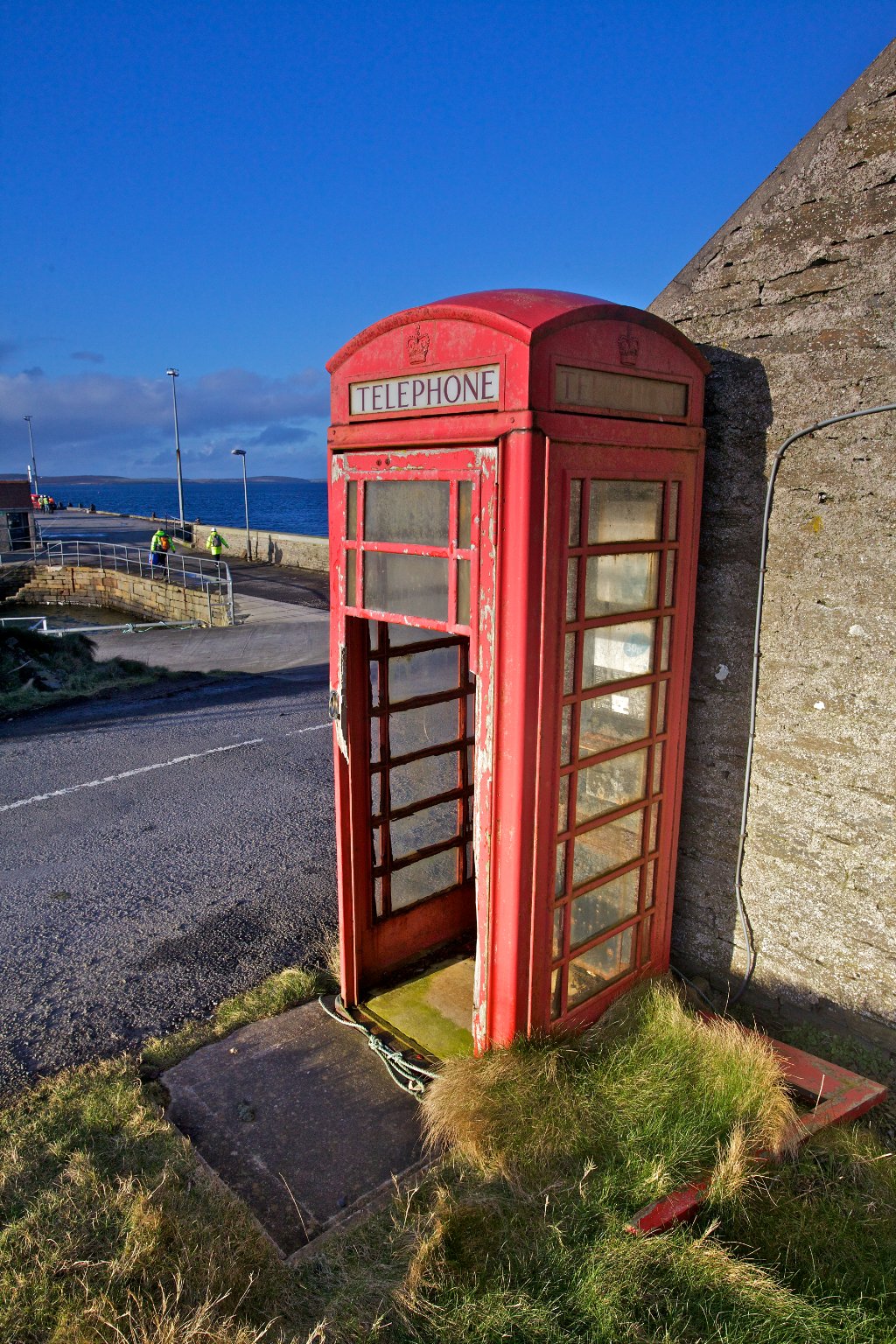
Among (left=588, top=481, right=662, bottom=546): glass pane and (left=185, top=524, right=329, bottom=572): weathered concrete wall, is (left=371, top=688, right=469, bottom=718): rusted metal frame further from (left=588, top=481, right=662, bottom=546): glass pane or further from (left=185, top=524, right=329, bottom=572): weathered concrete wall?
(left=185, top=524, right=329, bottom=572): weathered concrete wall

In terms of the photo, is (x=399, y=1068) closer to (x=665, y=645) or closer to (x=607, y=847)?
(x=607, y=847)

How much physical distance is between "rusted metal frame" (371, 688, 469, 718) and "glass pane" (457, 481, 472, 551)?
4.26 ft

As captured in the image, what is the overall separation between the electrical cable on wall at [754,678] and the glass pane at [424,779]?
1592 mm

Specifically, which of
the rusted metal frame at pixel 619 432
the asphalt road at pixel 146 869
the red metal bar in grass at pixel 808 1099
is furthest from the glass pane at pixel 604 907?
the asphalt road at pixel 146 869

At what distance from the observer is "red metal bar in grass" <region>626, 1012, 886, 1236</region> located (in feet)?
9.57

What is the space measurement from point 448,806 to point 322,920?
1425mm

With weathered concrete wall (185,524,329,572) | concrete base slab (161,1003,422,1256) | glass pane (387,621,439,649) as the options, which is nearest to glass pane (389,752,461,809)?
glass pane (387,621,439,649)

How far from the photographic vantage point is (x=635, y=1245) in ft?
9.06

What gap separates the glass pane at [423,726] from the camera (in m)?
4.78

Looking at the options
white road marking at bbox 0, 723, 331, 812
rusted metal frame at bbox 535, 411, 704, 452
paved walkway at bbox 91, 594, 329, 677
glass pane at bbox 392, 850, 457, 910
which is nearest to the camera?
rusted metal frame at bbox 535, 411, 704, 452

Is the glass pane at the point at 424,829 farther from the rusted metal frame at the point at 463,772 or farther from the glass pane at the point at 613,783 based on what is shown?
the glass pane at the point at 613,783

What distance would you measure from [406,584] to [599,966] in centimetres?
204

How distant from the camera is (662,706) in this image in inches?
161

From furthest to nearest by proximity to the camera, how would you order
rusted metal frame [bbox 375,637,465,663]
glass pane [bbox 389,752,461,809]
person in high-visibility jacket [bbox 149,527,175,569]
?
person in high-visibility jacket [bbox 149,527,175,569]
glass pane [bbox 389,752,461,809]
rusted metal frame [bbox 375,637,465,663]
